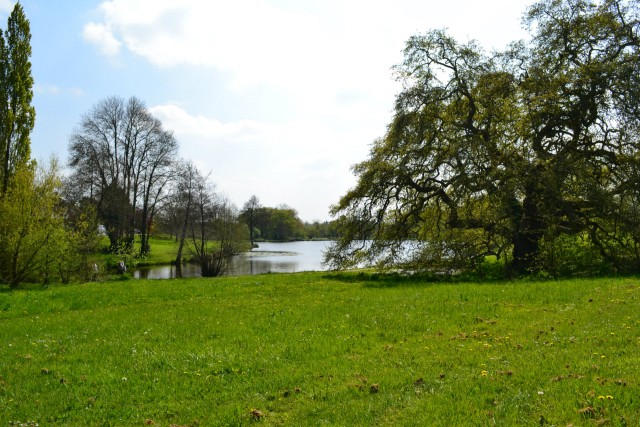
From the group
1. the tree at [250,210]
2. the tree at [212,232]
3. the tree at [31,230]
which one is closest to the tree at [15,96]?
the tree at [31,230]

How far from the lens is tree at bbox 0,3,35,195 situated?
29.6m

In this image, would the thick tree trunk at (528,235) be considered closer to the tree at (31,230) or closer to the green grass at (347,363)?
the green grass at (347,363)

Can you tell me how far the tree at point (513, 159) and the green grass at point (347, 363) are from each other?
6.56 m

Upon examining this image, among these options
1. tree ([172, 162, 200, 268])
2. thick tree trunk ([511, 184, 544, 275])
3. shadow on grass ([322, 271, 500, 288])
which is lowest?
shadow on grass ([322, 271, 500, 288])

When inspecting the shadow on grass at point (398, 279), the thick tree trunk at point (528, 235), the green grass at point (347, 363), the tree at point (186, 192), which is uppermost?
the tree at point (186, 192)

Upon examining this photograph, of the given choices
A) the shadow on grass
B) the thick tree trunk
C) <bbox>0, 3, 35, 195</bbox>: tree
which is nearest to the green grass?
the shadow on grass

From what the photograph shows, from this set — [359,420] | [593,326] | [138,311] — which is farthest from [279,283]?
[359,420]

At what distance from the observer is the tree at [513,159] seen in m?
19.3

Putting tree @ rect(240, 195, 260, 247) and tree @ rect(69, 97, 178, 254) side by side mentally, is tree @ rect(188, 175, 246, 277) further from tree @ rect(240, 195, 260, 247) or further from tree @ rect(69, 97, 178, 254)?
tree @ rect(240, 195, 260, 247)

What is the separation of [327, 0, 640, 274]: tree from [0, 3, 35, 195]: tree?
835 inches

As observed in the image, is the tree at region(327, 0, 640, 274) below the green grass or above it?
above

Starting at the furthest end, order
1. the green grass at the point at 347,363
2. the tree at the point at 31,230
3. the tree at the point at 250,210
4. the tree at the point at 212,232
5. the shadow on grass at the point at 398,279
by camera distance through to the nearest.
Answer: the tree at the point at 250,210, the tree at the point at 212,232, the tree at the point at 31,230, the shadow on grass at the point at 398,279, the green grass at the point at 347,363

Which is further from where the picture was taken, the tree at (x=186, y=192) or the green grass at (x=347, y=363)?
the tree at (x=186, y=192)

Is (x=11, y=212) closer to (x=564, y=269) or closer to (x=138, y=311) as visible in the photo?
Answer: (x=138, y=311)
